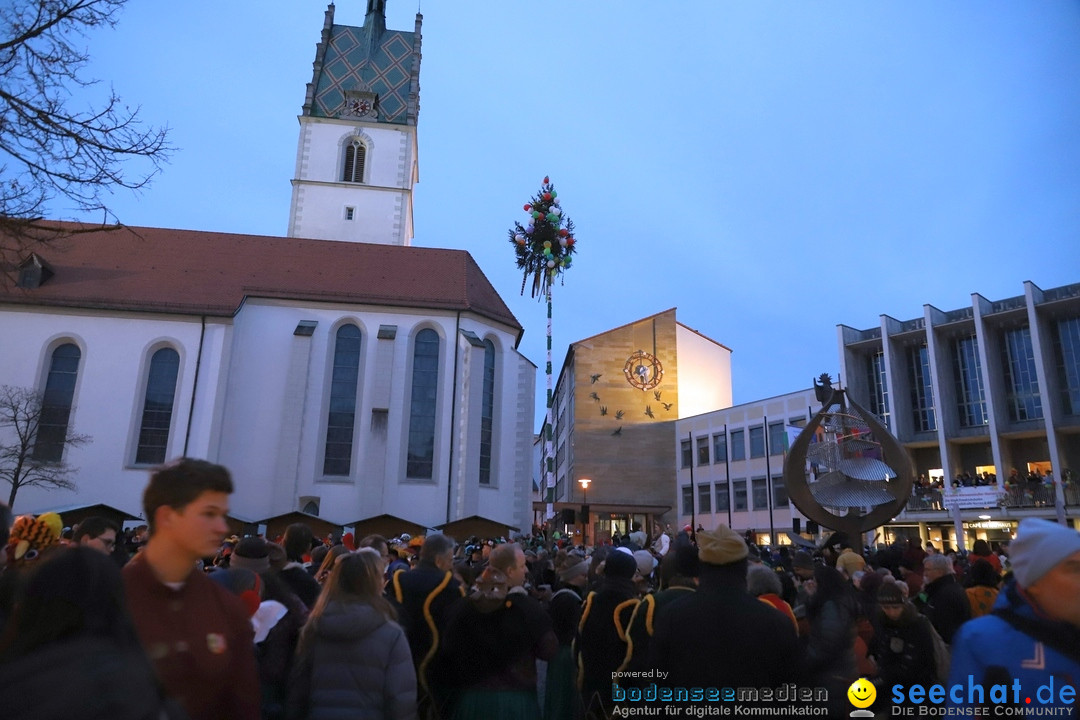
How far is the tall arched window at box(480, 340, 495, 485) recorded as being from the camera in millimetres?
28344

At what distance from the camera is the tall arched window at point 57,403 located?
2545cm

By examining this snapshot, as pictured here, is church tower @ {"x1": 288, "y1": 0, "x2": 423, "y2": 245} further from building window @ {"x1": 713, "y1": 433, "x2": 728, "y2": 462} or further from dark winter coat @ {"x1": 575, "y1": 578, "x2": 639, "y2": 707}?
dark winter coat @ {"x1": 575, "y1": 578, "x2": 639, "y2": 707}

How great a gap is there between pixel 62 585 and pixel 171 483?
823 millimetres

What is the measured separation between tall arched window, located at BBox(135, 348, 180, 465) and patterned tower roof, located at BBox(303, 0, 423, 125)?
17842mm

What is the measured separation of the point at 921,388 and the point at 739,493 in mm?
10958

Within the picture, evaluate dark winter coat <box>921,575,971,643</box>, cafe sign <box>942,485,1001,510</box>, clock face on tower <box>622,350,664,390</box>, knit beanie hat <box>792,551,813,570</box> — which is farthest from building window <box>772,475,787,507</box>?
dark winter coat <box>921,575,971,643</box>

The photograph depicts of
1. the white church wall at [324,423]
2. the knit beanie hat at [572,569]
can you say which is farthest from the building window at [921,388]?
the knit beanie hat at [572,569]

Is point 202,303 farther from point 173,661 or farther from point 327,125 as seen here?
point 173,661

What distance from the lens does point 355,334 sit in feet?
95.1

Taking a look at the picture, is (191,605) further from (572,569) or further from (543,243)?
(543,243)

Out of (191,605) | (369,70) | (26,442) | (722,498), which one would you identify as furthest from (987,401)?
(26,442)

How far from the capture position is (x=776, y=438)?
37.1m

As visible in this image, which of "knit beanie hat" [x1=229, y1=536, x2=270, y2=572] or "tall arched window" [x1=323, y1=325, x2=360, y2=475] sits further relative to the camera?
"tall arched window" [x1=323, y1=325, x2=360, y2=475]

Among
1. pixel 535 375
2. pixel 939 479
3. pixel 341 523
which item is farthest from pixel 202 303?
pixel 939 479
